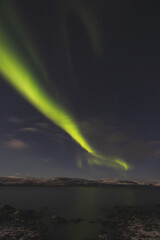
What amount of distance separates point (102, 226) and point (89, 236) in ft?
22.8

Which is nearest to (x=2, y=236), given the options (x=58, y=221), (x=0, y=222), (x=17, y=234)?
(x=17, y=234)

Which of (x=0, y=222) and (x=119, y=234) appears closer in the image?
(x=119, y=234)

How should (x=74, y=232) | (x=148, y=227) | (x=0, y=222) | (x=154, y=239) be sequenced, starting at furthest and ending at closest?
(x=0, y=222), (x=148, y=227), (x=74, y=232), (x=154, y=239)

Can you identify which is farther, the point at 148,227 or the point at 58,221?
the point at 58,221

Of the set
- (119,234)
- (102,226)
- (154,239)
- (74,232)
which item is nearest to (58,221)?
(74,232)

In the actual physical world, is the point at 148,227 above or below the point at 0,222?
above

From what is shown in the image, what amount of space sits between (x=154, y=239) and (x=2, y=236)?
74.3ft

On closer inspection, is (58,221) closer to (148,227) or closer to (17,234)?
(17,234)

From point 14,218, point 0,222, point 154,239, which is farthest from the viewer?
point 14,218

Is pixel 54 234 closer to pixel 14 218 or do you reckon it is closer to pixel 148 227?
pixel 14 218

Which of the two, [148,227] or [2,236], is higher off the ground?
[148,227]

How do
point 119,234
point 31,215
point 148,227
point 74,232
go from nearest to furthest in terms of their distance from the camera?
point 119,234 < point 74,232 < point 148,227 < point 31,215

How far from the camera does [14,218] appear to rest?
36969 millimetres

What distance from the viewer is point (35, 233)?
26.3 metres
